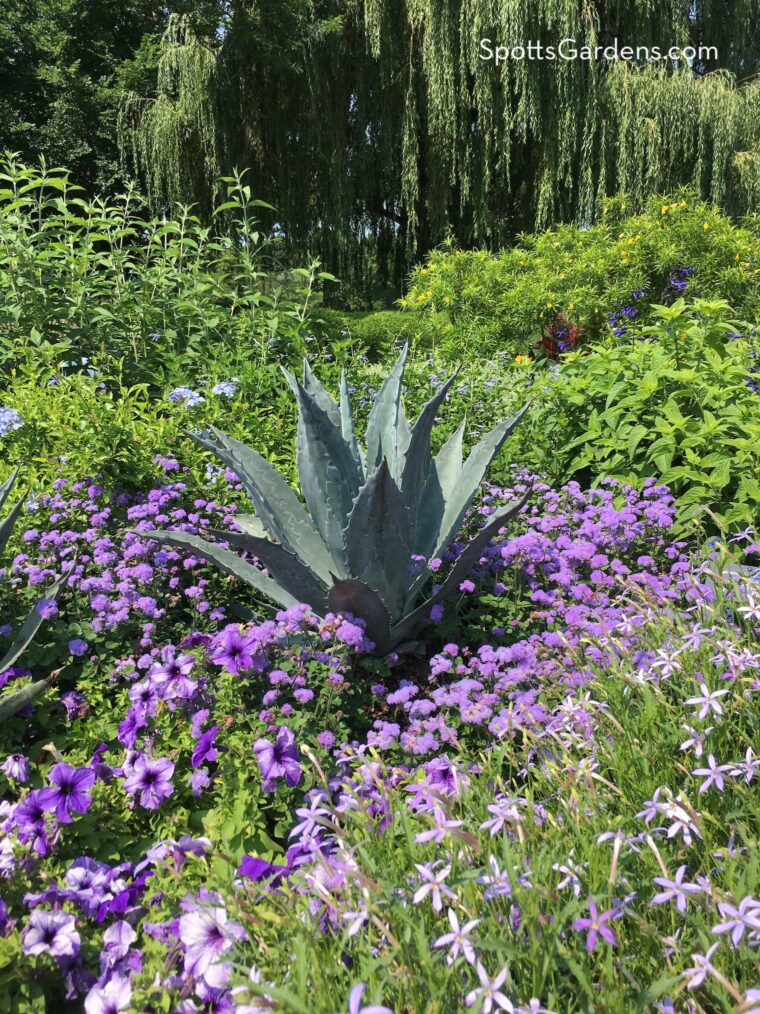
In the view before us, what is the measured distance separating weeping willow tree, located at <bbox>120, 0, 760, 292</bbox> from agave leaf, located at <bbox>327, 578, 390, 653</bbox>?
27.4ft

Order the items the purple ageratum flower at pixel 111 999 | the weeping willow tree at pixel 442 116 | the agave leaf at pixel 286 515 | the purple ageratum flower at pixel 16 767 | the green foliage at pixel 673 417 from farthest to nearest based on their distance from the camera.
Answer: the weeping willow tree at pixel 442 116, the green foliage at pixel 673 417, the agave leaf at pixel 286 515, the purple ageratum flower at pixel 16 767, the purple ageratum flower at pixel 111 999

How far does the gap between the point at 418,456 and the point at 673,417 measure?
1.30 meters

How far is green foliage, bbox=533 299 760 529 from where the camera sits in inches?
106

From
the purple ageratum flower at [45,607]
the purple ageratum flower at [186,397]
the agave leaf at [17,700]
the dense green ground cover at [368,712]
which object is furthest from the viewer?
the purple ageratum flower at [186,397]

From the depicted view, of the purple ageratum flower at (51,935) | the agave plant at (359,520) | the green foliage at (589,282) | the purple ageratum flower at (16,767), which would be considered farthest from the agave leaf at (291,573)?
the green foliage at (589,282)

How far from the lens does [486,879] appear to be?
3.33 feet

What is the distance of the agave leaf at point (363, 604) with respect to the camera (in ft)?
6.41

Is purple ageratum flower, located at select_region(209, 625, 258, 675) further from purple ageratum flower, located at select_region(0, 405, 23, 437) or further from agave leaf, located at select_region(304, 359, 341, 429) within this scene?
purple ageratum flower, located at select_region(0, 405, 23, 437)

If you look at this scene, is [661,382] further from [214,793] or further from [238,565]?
[214,793]

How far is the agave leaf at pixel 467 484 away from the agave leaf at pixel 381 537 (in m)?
0.20

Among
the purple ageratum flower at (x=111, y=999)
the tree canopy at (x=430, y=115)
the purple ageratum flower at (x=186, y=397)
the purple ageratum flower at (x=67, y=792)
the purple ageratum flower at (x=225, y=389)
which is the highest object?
the tree canopy at (x=430, y=115)

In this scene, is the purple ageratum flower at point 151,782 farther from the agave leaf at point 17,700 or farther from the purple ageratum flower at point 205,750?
Answer: the agave leaf at point 17,700

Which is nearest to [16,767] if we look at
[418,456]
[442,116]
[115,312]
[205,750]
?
[205,750]

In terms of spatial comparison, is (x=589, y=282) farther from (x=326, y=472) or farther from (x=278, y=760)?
(x=278, y=760)
